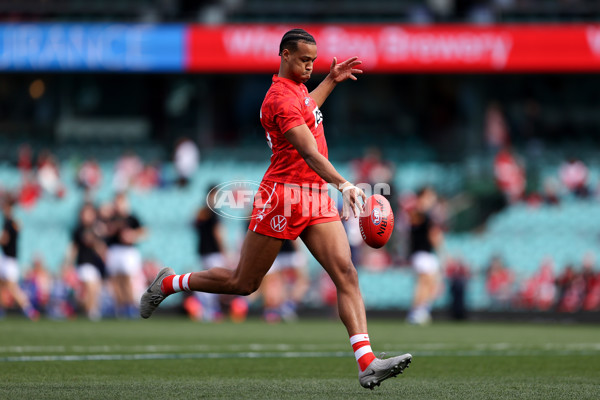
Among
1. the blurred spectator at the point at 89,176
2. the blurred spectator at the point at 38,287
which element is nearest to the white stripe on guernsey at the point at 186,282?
the blurred spectator at the point at 38,287

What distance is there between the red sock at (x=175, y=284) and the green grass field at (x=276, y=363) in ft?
2.29

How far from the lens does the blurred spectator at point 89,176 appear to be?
22516 mm

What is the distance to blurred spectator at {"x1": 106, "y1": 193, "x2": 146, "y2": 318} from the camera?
1775cm

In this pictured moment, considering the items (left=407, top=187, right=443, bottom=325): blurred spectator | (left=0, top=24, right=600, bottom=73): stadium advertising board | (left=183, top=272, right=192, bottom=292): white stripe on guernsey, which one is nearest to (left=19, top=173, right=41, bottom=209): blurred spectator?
(left=0, top=24, right=600, bottom=73): stadium advertising board

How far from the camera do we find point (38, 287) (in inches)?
764

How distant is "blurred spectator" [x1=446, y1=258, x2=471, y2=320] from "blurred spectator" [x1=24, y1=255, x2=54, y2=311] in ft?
25.9

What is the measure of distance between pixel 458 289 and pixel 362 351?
12145 millimetres

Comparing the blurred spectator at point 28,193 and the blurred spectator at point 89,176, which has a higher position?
the blurred spectator at point 89,176

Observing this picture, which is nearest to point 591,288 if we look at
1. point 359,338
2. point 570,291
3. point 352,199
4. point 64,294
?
point 570,291

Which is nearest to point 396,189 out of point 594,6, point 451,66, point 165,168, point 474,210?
point 474,210

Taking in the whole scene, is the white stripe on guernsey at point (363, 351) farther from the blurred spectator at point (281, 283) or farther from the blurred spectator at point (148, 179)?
the blurred spectator at point (148, 179)

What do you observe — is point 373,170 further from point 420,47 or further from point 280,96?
point 280,96

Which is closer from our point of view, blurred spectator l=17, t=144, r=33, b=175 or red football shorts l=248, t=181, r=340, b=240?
red football shorts l=248, t=181, r=340, b=240

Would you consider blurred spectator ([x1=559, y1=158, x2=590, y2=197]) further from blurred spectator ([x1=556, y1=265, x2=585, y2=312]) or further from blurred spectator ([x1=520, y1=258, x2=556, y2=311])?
blurred spectator ([x1=556, y1=265, x2=585, y2=312])
